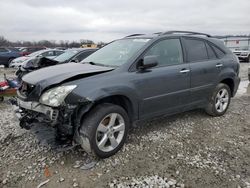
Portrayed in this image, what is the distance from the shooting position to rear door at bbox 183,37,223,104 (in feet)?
Answer: 15.4

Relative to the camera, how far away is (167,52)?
4348mm

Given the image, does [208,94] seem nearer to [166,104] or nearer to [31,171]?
[166,104]

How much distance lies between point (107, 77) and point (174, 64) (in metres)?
1.42

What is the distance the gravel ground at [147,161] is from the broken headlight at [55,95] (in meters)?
0.90

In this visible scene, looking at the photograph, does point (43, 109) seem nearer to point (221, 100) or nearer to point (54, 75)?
point (54, 75)

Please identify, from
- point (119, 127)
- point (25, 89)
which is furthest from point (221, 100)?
point (25, 89)

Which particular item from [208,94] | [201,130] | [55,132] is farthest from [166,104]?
[55,132]

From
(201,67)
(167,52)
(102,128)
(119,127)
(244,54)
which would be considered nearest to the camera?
(102,128)

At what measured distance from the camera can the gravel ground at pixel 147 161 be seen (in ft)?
10.2

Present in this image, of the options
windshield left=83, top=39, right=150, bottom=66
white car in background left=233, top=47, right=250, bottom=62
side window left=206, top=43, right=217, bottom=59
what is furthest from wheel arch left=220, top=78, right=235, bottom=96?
white car in background left=233, top=47, right=250, bottom=62

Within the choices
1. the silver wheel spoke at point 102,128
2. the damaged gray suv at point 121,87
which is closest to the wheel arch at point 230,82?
the damaged gray suv at point 121,87

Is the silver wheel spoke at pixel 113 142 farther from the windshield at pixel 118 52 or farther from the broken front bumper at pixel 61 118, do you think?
the windshield at pixel 118 52

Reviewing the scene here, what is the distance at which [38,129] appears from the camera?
11.8 ft

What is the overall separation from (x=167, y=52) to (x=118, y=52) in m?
0.84
